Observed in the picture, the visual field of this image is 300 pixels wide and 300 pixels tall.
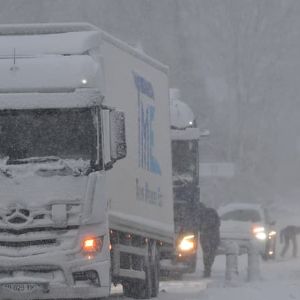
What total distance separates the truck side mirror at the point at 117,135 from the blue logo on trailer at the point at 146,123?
2771 millimetres

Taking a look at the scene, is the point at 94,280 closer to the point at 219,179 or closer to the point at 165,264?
the point at 165,264

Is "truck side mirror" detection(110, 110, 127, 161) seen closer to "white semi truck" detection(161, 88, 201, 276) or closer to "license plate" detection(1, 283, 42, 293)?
"license plate" detection(1, 283, 42, 293)

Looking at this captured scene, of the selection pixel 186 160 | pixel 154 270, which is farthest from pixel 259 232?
pixel 154 270

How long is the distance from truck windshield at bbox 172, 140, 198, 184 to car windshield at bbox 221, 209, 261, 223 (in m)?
9.83

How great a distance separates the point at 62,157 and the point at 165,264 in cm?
918

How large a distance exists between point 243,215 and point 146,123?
659 inches

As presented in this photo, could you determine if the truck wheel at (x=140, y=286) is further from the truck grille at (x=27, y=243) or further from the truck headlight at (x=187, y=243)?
the truck headlight at (x=187, y=243)

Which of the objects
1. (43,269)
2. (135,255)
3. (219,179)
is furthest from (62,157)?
(219,179)

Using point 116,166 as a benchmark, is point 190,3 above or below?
above

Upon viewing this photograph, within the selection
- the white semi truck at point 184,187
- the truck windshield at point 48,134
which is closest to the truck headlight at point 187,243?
the white semi truck at point 184,187

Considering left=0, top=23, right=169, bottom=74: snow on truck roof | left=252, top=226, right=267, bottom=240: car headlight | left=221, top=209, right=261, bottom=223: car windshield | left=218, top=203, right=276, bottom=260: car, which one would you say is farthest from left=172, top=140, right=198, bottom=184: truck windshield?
left=221, top=209, right=261, bottom=223: car windshield

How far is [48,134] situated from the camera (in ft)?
49.8

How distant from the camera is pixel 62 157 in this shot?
15055 millimetres

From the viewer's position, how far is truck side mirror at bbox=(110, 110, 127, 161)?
15.0 meters
